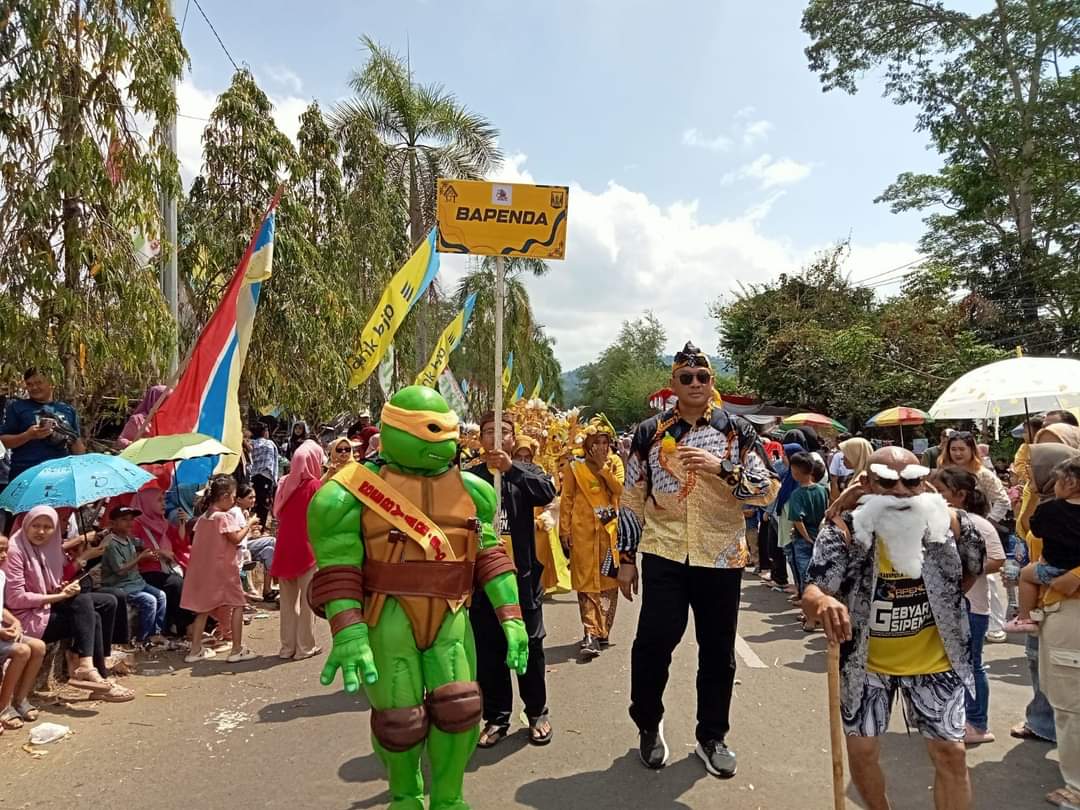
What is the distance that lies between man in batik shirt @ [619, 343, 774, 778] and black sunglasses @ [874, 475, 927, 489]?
710 mm

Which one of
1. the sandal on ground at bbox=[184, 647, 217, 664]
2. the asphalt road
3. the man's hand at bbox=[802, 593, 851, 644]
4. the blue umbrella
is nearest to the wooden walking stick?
the man's hand at bbox=[802, 593, 851, 644]

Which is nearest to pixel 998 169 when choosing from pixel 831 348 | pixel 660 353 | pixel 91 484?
pixel 831 348

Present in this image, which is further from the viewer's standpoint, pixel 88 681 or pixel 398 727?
pixel 88 681

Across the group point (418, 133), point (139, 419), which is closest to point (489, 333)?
point (418, 133)

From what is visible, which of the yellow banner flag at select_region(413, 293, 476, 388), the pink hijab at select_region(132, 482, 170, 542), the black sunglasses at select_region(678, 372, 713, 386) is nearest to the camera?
the black sunglasses at select_region(678, 372, 713, 386)

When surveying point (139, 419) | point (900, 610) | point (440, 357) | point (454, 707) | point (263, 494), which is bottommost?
point (454, 707)

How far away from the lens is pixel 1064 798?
10.6 ft

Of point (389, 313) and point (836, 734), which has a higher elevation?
→ point (389, 313)

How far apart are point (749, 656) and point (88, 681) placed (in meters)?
4.59

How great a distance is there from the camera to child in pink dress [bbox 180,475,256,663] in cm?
591

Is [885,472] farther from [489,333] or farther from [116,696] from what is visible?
[489,333]

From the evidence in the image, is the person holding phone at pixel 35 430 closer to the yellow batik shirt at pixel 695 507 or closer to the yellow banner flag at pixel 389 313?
the yellow banner flag at pixel 389 313

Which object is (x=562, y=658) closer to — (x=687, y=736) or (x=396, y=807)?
(x=687, y=736)

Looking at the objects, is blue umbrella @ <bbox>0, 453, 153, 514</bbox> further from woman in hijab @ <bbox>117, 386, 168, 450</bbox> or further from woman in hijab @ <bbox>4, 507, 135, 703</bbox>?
woman in hijab @ <bbox>117, 386, 168, 450</bbox>
